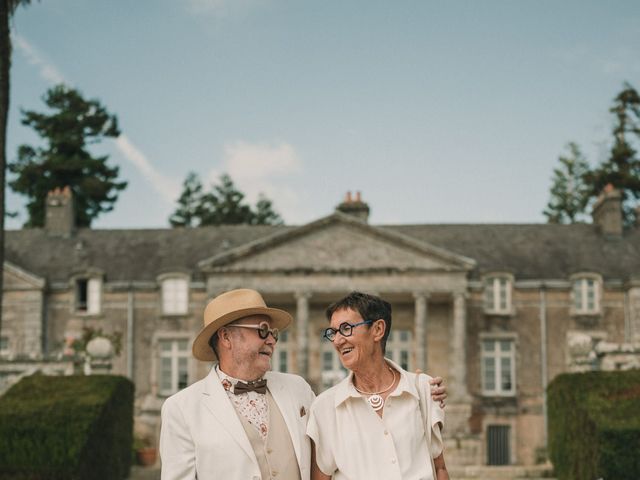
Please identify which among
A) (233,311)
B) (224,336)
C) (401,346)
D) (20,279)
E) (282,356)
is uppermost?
(20,279)

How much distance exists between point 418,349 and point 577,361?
42.8ft

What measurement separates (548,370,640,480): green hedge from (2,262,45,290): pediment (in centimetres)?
2005

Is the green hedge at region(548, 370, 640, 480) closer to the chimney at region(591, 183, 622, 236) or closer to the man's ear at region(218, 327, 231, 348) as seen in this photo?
the man's ear at region(218, 327, 231, 348)

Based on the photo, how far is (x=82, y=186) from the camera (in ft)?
153

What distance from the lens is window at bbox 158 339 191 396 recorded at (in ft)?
102

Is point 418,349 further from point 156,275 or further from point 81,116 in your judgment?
point 81,116

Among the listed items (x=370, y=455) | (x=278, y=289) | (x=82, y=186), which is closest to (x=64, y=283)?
(x=278, y=289)

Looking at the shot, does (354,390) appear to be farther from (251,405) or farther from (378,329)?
(251,405)

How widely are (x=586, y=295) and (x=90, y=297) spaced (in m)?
16.2

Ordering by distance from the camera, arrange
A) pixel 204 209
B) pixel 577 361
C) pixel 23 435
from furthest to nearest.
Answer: pixel 204 209
pixel 577 361
pixel 23 435

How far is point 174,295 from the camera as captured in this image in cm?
3188

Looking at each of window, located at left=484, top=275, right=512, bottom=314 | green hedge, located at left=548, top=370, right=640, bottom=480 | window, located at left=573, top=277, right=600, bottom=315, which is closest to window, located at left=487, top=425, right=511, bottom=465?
window, located at left=484, top=275, right=512, bottom=314

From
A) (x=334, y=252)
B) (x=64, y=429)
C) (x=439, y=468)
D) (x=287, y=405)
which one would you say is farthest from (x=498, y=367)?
(x=439, y=468)

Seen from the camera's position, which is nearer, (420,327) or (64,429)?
(64,429)
